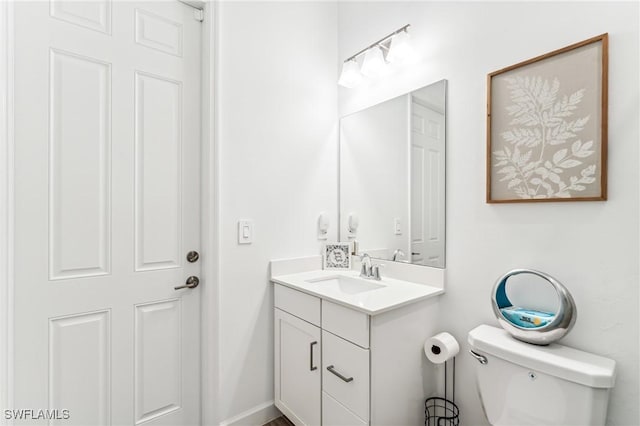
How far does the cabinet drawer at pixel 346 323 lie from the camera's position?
124 centimetres

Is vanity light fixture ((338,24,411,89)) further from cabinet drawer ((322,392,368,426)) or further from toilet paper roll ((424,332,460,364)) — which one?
cabinet drawer ((322,392,368,426))

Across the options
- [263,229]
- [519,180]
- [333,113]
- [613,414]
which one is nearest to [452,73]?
[519,180]

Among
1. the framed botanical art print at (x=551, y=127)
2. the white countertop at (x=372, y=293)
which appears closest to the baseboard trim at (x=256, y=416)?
the white countertop at (x=372, y=293)

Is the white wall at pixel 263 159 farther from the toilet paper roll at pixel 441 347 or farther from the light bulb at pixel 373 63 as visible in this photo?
the toilet paper roll at pixel 441 347

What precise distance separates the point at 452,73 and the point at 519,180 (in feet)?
2.03

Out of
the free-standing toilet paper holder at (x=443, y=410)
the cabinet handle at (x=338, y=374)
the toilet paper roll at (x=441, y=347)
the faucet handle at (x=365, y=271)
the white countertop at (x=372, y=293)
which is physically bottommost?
the free-standing toilet paper holder at (x=443, y=410)

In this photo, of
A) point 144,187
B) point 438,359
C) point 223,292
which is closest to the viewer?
point 438,359

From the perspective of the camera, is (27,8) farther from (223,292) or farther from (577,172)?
(577,172)

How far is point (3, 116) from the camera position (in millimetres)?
1159

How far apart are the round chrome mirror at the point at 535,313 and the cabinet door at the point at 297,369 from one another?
2.60 ft

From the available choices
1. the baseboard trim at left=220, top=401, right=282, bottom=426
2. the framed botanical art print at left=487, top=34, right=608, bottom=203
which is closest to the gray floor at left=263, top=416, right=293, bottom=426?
the baseboard trim at left=220, top=401, right=282, bottom=426

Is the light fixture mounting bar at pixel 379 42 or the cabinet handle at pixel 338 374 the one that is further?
the light fixture mounting bar at pixel 379 42

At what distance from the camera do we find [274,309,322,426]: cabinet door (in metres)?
1.48

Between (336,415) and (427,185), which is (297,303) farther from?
(427,185)
